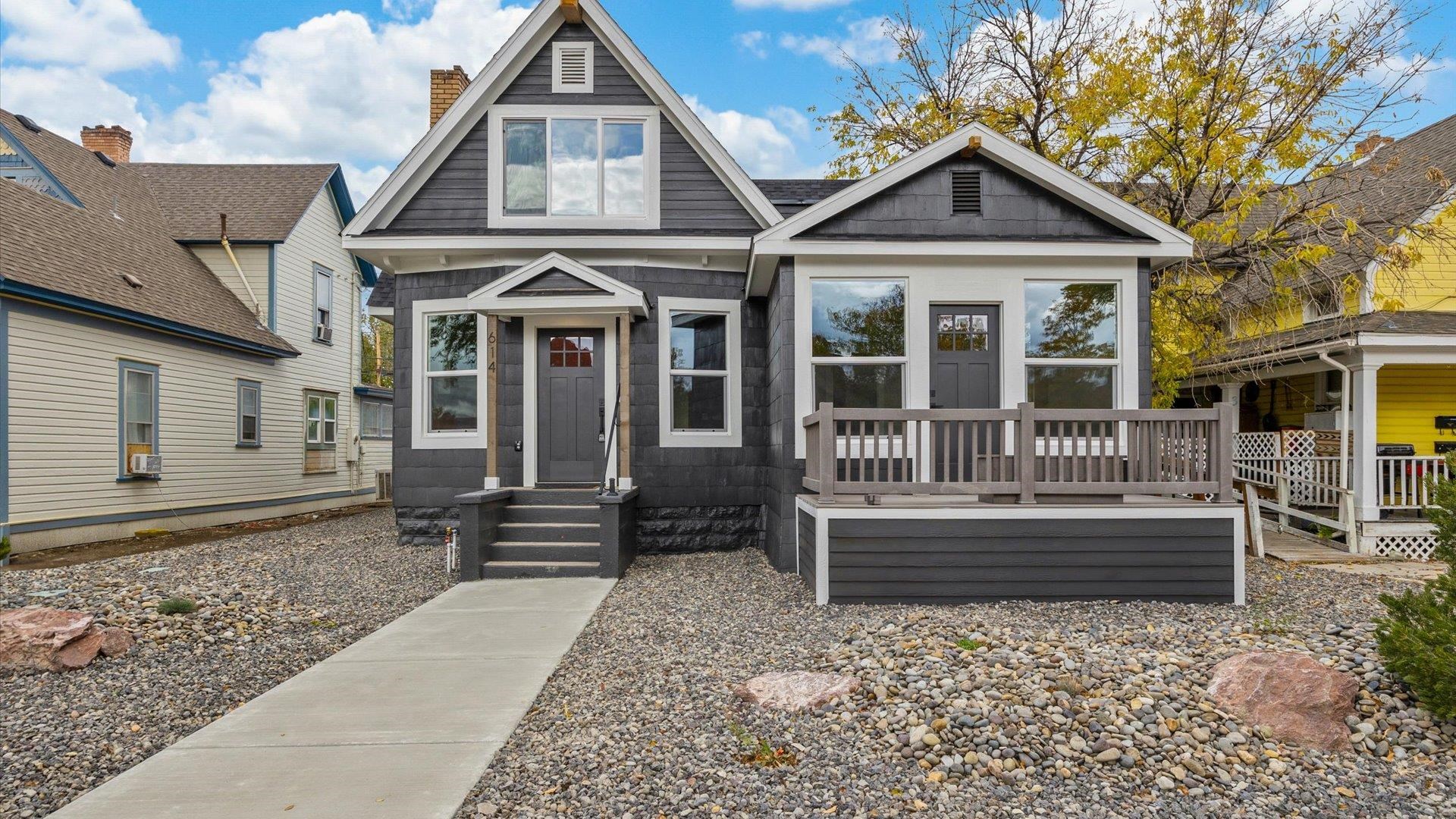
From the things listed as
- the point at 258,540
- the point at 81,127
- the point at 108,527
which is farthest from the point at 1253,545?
the point at 81,127

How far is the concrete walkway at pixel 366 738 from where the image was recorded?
289cm

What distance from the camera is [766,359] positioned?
934 cm

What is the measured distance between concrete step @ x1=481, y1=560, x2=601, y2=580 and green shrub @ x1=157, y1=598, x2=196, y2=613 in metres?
2.49

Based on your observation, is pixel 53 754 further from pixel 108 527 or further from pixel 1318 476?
pixel 1318 476

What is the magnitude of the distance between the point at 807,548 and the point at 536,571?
2.79 m

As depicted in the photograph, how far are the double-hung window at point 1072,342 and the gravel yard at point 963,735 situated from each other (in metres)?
2.97

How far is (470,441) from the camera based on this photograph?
9.34m

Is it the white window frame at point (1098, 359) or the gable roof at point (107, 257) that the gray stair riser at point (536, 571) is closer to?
the white window frame at point (1098, 359)

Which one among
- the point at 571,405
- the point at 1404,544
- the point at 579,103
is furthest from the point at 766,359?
the point at 1404,544

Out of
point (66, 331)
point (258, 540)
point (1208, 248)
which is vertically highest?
point (1208, 248)

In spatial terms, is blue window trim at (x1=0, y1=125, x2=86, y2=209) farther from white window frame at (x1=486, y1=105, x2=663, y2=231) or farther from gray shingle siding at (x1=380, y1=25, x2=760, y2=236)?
white window frame at (x1=486, y1=105, x2=663, y2=231)

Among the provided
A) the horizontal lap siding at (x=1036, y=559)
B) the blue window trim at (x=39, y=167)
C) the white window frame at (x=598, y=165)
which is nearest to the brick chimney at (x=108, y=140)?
the blue window trim at (x=39, y=167)

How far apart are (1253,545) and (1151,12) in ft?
24.2

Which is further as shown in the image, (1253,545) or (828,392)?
(1253,545)
